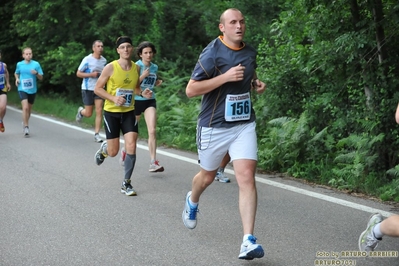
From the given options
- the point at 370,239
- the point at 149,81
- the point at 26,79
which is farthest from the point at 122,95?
the point at 26,79

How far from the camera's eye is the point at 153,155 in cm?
1009

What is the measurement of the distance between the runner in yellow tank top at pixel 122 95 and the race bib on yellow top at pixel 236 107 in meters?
2.89

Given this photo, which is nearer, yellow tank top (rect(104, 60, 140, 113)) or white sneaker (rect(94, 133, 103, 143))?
yellow tank top (rect(104, 60, 140, 113))

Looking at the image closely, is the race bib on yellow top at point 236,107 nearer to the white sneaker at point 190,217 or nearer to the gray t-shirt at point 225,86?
the gray t-shirt at point 225,86

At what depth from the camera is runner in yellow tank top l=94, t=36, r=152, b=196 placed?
865cm

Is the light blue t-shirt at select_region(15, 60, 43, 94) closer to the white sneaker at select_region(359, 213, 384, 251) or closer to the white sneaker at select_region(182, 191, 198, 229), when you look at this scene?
the white sneaker at select_region(182, 191, 198, 229)

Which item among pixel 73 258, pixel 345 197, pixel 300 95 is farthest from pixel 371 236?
pixel 300 95

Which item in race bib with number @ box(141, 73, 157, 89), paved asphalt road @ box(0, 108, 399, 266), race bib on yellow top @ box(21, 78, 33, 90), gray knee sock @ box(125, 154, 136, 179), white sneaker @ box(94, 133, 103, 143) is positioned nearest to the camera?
paved asphalt road @ box(0, 108, 399, 266)

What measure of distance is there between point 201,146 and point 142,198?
7.81 ft

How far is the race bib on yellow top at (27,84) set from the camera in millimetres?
15188

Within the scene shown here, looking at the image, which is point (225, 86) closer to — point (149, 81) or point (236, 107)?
point (236, 107)

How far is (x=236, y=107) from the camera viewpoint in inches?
232

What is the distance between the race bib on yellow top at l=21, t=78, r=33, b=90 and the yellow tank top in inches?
269

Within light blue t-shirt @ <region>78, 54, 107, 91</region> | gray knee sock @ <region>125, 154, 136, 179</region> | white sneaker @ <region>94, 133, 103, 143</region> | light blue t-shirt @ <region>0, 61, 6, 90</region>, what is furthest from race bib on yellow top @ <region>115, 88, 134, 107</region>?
light blue t-shirt @ <region>0, 61, 6, 90</region>
